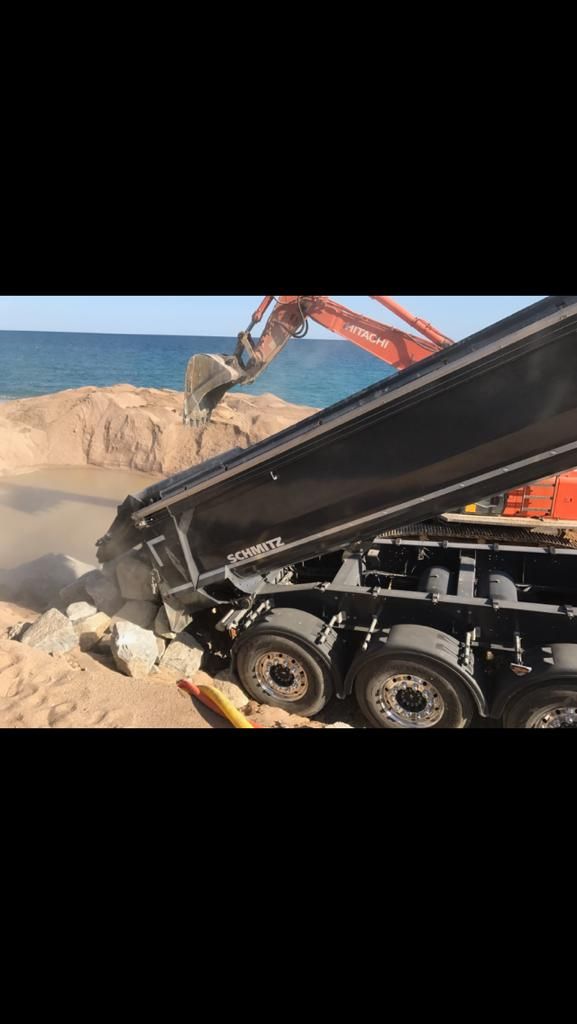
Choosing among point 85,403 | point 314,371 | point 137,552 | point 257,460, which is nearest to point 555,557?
point 257,460

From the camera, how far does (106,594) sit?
6.05m

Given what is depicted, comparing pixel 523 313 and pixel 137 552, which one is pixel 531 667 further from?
pixel 137 552

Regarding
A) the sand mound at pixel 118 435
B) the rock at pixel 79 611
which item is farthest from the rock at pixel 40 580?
the sand mound at pixel 118 435

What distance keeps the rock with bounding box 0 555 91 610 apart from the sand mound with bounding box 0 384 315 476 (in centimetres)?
716

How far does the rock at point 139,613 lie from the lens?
5.53m

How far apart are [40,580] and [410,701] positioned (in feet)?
19.6

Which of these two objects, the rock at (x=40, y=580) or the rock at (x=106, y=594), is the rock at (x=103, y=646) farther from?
the rock at (x=40, y=580)

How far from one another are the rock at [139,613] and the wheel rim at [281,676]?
1452 mm

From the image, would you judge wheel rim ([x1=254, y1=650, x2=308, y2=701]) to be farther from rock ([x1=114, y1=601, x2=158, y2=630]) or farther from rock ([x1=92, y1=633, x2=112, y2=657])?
rock ([x1=92, y1=633, x2=112, y2=657])

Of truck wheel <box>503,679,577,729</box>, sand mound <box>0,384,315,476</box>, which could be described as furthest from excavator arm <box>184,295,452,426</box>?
sand mound <box>0,384,315,476</box>

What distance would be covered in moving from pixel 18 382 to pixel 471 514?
39357mm

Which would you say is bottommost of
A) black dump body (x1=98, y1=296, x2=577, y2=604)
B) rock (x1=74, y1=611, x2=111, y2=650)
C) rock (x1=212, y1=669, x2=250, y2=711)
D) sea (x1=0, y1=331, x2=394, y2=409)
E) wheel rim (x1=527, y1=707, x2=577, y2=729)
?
rock (x1=212, y1=669, x2=250, y2=711)

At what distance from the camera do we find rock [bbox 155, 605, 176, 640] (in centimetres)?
532

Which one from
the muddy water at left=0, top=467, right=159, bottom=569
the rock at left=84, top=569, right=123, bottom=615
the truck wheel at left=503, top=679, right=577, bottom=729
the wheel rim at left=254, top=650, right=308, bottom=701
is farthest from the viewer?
the muddy water at left=0, top=467, right=159, bottom=569
